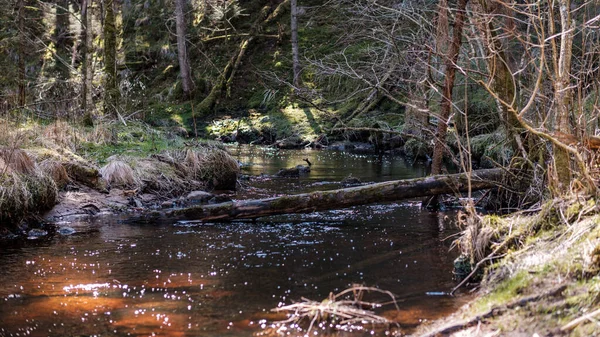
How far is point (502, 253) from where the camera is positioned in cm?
566

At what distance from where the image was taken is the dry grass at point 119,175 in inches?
448

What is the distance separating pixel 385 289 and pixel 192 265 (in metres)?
2.39

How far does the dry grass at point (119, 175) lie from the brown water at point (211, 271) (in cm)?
180

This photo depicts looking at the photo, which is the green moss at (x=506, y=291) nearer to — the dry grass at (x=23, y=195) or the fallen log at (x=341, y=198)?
the fallen log at (x=341, y=198)

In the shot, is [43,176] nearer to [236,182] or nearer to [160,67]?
[236,182]

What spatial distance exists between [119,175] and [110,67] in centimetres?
567

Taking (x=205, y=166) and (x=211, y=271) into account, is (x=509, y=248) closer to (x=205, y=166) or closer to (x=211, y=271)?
(x=211, y=271)

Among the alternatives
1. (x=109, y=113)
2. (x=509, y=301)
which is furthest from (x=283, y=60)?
(x=509, y=301)

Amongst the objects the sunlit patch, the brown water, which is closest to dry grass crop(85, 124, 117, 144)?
the brown water

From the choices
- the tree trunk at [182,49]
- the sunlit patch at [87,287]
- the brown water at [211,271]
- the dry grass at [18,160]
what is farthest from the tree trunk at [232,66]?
the sunlit patch at [87,287]

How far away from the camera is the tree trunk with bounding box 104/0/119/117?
1571 centimetres

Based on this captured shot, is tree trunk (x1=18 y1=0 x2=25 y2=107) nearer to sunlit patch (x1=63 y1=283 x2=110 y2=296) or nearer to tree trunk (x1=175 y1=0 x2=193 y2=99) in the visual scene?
tree trunk (x1=175 y1=0 x2=193 y2=99)

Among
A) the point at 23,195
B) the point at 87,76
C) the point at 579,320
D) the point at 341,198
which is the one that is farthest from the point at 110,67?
the point at 579,320

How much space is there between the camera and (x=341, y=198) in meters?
9.05
